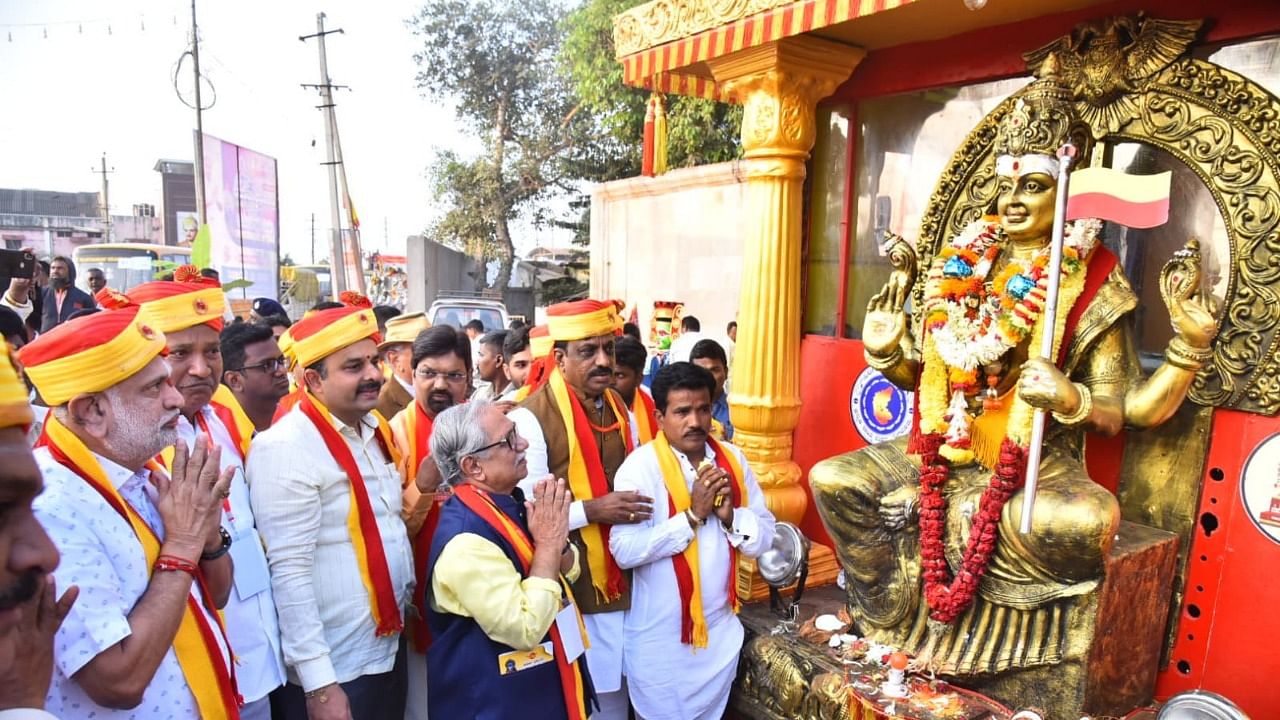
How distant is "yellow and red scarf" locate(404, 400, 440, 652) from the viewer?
2.77m

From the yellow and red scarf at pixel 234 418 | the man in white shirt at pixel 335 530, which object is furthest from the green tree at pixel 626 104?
the man in white shirt at pixel 335 530

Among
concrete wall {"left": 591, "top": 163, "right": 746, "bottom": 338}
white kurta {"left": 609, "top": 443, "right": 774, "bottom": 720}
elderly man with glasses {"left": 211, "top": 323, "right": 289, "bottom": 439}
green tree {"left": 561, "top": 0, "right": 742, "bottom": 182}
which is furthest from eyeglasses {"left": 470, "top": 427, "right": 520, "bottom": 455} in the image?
green tree {"left": 561, "top": 0, "right": 742, "bottom": 182}

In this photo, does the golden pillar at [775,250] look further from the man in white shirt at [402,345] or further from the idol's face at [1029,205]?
the man in white shirt at [402,345]

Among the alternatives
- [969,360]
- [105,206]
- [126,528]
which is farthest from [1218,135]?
[105,206]

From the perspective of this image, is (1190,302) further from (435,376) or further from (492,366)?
(492,366)

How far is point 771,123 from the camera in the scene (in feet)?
13.1

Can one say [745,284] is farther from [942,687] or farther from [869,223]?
[942,687]

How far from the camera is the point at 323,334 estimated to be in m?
2.53

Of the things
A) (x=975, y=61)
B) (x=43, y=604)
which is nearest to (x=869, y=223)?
(x=975, y=61)

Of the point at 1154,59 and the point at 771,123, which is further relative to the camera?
the point at 771,123

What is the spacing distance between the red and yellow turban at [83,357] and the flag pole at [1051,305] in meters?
2.74

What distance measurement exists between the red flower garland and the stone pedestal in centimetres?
33

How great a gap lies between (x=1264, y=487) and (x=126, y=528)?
3630mm

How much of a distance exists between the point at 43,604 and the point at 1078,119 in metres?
3.65
